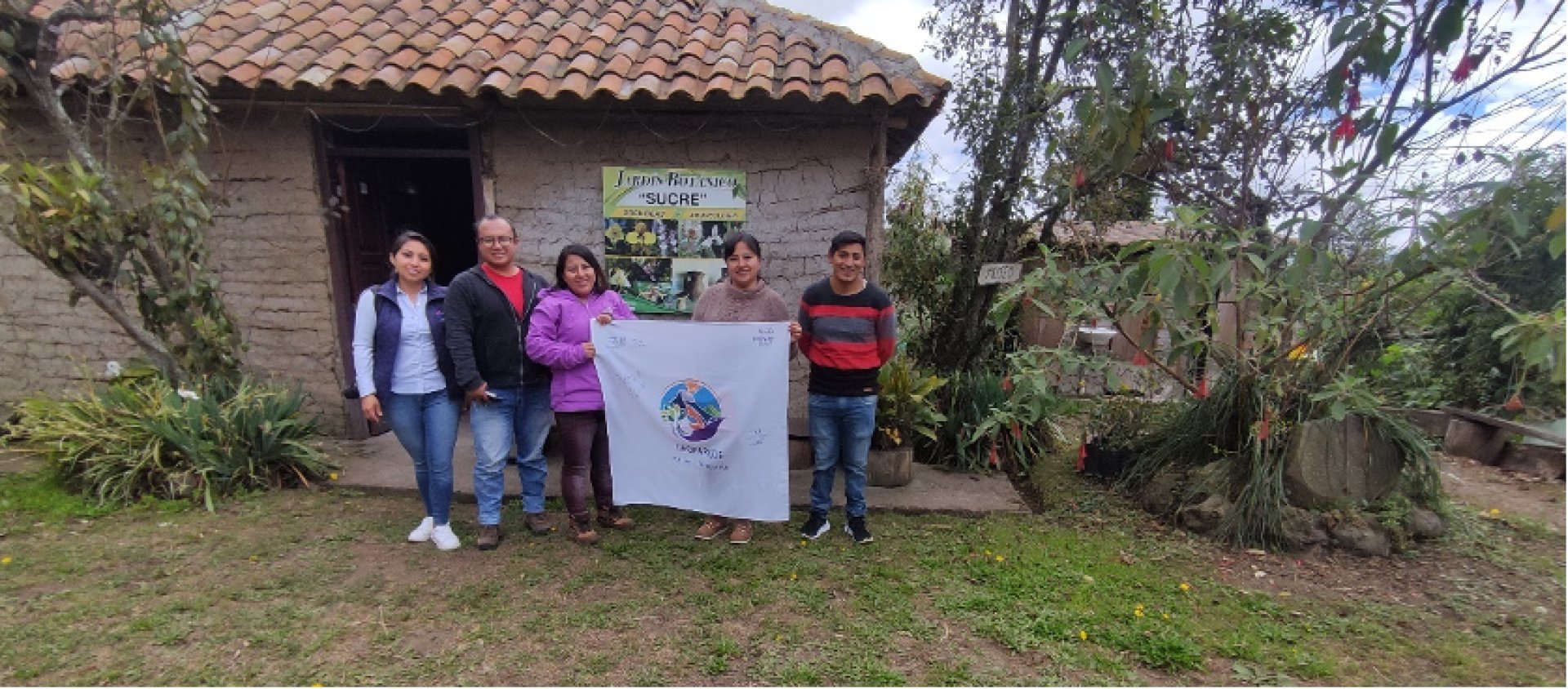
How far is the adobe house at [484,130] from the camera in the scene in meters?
4.39

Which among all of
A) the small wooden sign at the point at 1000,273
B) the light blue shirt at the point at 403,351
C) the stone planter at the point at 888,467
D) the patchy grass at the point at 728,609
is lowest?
the patchy grass at the point at 728,609

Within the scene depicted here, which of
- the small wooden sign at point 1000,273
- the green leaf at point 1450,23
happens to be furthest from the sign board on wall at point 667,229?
the green leaf at point 1450,23

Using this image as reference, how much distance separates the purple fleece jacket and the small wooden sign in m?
2.72

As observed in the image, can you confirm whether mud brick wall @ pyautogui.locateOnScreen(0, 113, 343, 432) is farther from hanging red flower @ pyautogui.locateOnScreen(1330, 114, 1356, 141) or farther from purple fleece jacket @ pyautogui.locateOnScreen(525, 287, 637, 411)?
hanging red flower @ pyautogui.locateOnScreen(1330, 114, 1356, 141)

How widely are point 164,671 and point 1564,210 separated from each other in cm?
481

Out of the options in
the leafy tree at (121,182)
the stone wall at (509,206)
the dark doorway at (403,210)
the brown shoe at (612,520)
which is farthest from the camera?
the dark doorway at (403,210)

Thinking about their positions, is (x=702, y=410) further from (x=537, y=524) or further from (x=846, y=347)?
(x=537, y=524)

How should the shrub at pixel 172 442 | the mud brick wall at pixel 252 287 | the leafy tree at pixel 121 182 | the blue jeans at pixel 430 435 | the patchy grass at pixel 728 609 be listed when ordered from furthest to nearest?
the mud brick wall at pixel 252 287 → the shrub at pixel 172 442 → the leafy tree at pixel 121 182 → the blue jeans at pixel 430 435 → the patchy grass at pixel 728 609

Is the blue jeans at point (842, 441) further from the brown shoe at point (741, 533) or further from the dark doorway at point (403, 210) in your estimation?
the dark doorway at point (403, 210)

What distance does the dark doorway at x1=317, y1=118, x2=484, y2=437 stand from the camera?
4922 mm

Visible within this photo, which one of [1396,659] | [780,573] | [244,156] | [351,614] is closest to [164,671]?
[351,614]

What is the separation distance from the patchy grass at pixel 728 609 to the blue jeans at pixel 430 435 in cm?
27

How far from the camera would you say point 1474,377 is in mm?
5211

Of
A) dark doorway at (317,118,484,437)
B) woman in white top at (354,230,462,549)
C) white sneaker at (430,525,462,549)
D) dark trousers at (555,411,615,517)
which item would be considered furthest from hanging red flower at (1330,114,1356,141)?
dark doorway at (317,118,484,437)
